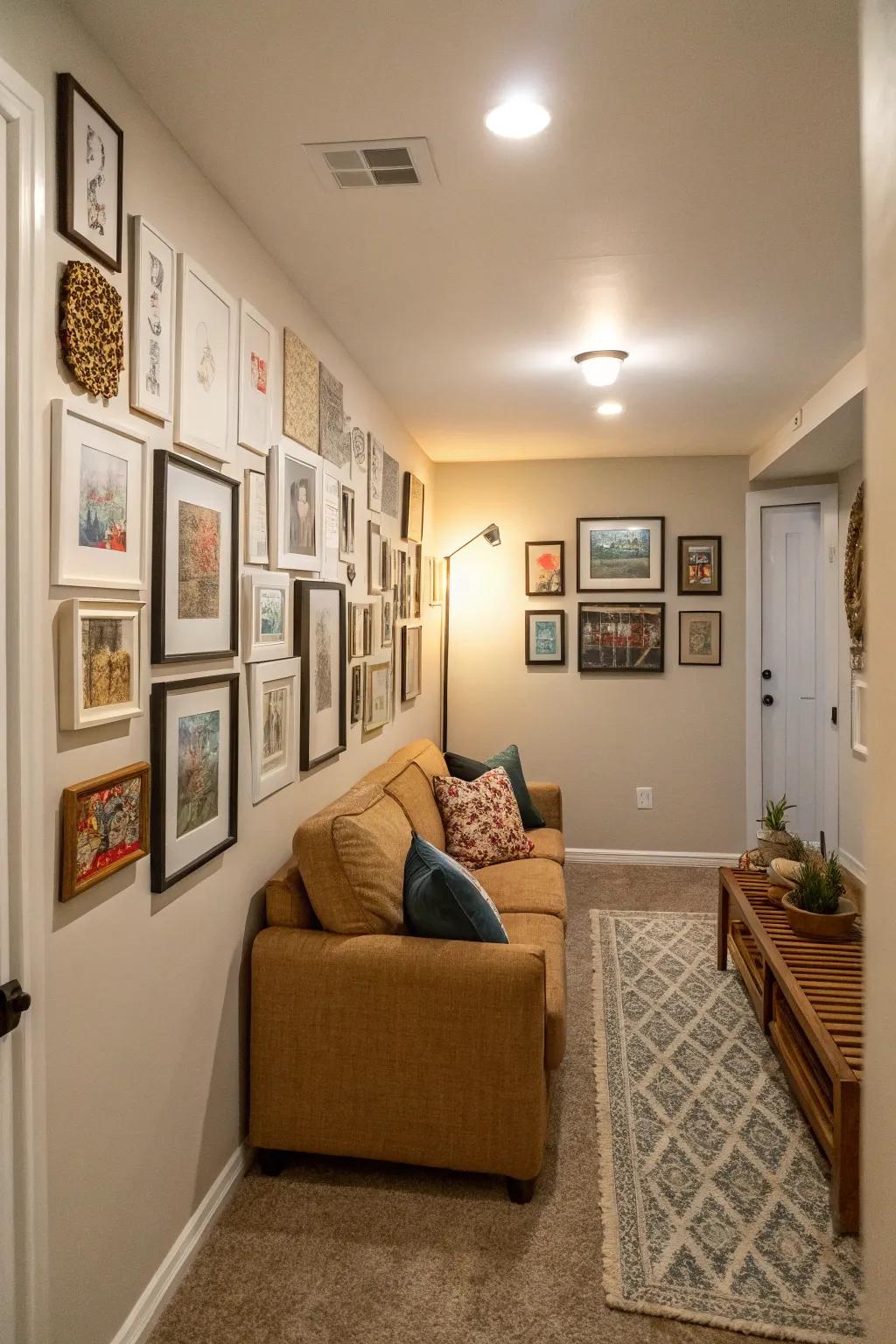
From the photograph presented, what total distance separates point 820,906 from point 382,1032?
1549 mm

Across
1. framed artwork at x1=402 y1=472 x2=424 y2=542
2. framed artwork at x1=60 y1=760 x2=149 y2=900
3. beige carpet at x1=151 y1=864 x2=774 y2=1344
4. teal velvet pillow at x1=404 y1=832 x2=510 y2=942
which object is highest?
framed artwork at x1=402 y1=472 x2=424 y2=542

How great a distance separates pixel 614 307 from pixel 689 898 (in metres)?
3.10

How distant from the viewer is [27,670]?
1.32 meters

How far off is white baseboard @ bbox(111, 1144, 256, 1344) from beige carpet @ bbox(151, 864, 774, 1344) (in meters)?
0.03

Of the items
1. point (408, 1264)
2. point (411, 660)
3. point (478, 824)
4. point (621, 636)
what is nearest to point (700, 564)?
point (621, 636)

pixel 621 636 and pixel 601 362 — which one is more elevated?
pixel 601 362

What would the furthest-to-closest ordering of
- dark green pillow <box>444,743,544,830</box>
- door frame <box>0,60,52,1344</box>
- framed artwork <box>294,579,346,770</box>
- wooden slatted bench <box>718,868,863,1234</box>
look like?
1. dark green pillow <box>444,743,544,830</box>
2. framed artwork <box>294,579,346,770</box>
3. wooden slatted bench <box>718,868,863,1234</box>
4. door frame <box>0,60,52,1344</box>

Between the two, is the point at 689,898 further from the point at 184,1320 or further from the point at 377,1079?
the point at 184,1320

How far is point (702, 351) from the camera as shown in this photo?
3.27 m

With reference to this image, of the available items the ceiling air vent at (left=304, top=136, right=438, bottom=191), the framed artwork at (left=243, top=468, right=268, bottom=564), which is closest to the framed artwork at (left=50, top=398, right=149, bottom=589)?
the framed artwork at (left=243, top=468, right=268, bottom=564)

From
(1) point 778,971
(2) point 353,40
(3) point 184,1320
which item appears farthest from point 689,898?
(2) point 353,40

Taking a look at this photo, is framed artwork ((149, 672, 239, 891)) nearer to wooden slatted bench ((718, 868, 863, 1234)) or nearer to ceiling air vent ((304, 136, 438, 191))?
ceiling air vent ((304, 136, 438, 191))

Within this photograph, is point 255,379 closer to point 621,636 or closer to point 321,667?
point 321,667

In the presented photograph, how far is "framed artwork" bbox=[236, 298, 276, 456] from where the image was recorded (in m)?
2.19
